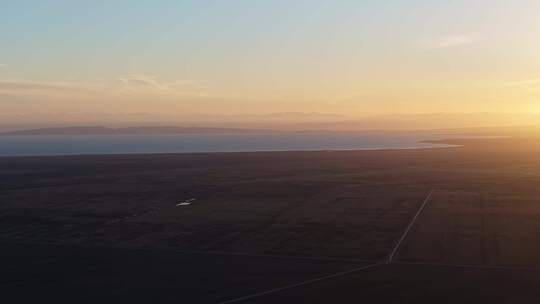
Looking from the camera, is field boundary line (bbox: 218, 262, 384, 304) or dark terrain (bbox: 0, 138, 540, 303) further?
dark terrain (bbox: 0, 138, 540, 303)

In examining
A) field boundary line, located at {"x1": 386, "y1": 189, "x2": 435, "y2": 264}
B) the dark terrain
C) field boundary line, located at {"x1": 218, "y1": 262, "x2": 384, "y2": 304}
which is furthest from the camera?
field boundary line, located at {"x1": 386, "y1": 189, "x2": 435, "y2": 264}

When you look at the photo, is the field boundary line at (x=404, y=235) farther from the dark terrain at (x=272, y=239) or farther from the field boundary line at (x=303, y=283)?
the field boundary line at (x=303, y=283)

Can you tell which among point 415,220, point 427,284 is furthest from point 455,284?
point 415,220

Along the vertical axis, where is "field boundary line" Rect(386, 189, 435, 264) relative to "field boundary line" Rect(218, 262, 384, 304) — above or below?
above

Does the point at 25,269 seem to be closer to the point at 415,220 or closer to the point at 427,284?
the point at 427,284

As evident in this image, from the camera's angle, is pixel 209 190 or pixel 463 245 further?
pixel 209 190

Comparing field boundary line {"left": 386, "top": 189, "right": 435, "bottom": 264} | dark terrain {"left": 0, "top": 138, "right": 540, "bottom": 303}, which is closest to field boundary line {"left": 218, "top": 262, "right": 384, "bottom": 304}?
dark terrain {"left": 0, "top": 138, "right": 540, "bottom": 303}

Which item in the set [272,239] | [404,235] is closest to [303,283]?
[272,239]

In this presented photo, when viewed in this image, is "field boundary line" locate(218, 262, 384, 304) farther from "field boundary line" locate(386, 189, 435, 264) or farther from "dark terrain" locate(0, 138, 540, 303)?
"field boundary line" locate(386, 189, 435, 264)
